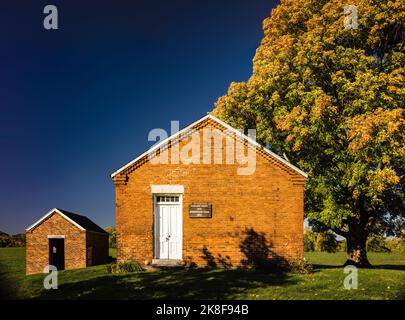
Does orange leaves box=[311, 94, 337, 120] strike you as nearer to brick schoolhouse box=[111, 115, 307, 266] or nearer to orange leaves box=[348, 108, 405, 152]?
orange leaves box=[348, 108, 405, 152]

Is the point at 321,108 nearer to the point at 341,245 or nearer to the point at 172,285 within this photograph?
the point at 172,285

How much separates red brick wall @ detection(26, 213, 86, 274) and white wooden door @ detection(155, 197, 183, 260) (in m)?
16.2

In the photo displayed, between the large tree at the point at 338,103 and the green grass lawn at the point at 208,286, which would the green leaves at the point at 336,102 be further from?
the green grass lawn at the point at 208,286

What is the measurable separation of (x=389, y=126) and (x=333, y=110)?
288cm

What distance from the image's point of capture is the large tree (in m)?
16.1

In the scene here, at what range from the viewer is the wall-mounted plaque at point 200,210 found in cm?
1486

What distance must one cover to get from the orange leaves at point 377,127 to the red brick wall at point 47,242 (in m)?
23.0

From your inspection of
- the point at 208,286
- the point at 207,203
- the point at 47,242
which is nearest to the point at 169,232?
the point at 207,203

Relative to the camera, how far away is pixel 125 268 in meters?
14.1

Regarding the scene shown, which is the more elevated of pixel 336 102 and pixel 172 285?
pixel 336 102

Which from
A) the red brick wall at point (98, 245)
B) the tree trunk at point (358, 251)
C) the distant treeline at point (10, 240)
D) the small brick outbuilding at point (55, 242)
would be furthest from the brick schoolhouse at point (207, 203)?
the distant treeline at point (10, 240)

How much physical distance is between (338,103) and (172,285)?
13.8 m

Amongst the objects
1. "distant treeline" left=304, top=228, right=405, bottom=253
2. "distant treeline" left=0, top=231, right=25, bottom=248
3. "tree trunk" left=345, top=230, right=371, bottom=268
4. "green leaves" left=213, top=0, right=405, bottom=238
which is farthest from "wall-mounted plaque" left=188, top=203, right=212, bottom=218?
"distant treeline" left=0, top=231, right=25, bottom=248
